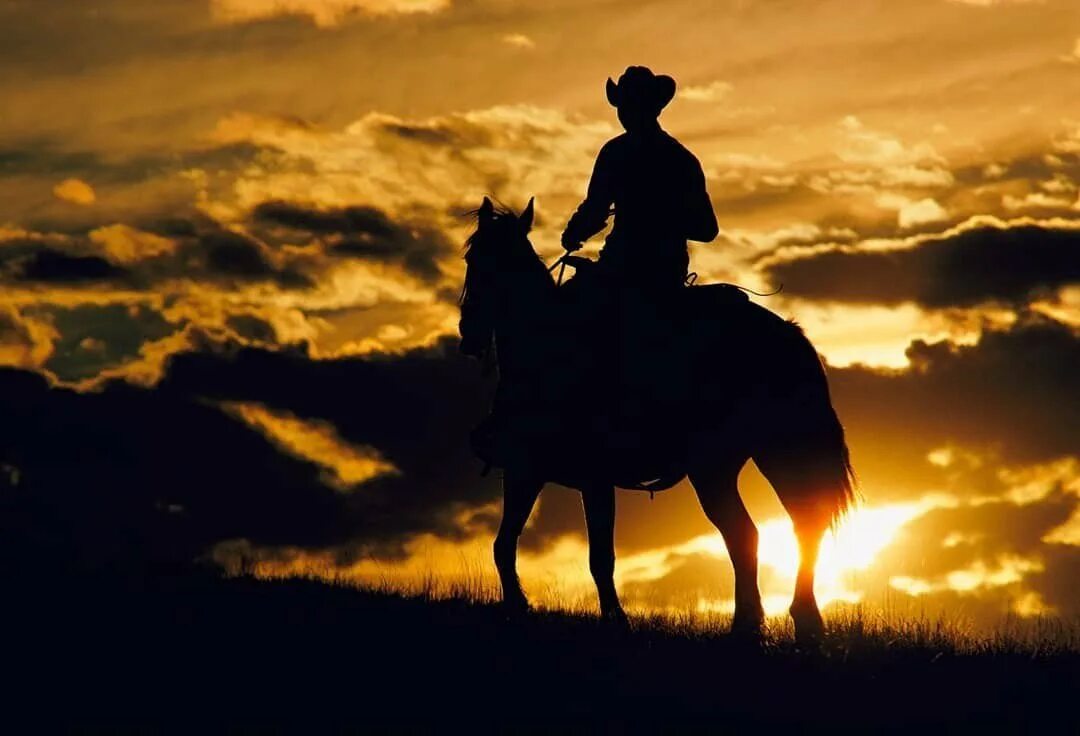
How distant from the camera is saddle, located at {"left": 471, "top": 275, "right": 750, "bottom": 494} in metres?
12.8

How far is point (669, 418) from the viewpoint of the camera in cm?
1298

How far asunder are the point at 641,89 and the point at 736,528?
12.0 feet

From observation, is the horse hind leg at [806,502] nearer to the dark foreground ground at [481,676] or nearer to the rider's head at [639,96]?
the dark foreground ground at [481,676]

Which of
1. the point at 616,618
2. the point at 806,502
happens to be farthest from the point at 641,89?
the point at 616,618

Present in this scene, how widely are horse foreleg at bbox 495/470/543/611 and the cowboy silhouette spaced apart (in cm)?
194

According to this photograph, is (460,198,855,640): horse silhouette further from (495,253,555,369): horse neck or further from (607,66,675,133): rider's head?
(607,66,675,133): rider's head

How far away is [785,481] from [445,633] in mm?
2946

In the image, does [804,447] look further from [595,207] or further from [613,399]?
[595,207]

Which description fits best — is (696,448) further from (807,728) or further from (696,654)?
(807,728)

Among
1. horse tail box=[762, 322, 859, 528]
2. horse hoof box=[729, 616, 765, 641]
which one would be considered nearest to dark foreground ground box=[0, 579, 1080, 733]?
horse hoof box=[729, 616, 765, 641]

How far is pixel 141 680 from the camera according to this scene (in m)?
11.0

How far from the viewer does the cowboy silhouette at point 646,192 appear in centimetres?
1286

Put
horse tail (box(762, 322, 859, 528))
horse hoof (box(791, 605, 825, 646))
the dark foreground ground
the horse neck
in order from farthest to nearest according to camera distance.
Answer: the horse neck
horse tail (box(762, 322, 859, 528))
horse hoof (box(791, 605, 825, 646))
the dark foreground ground

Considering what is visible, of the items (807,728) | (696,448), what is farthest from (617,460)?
(807,728)
